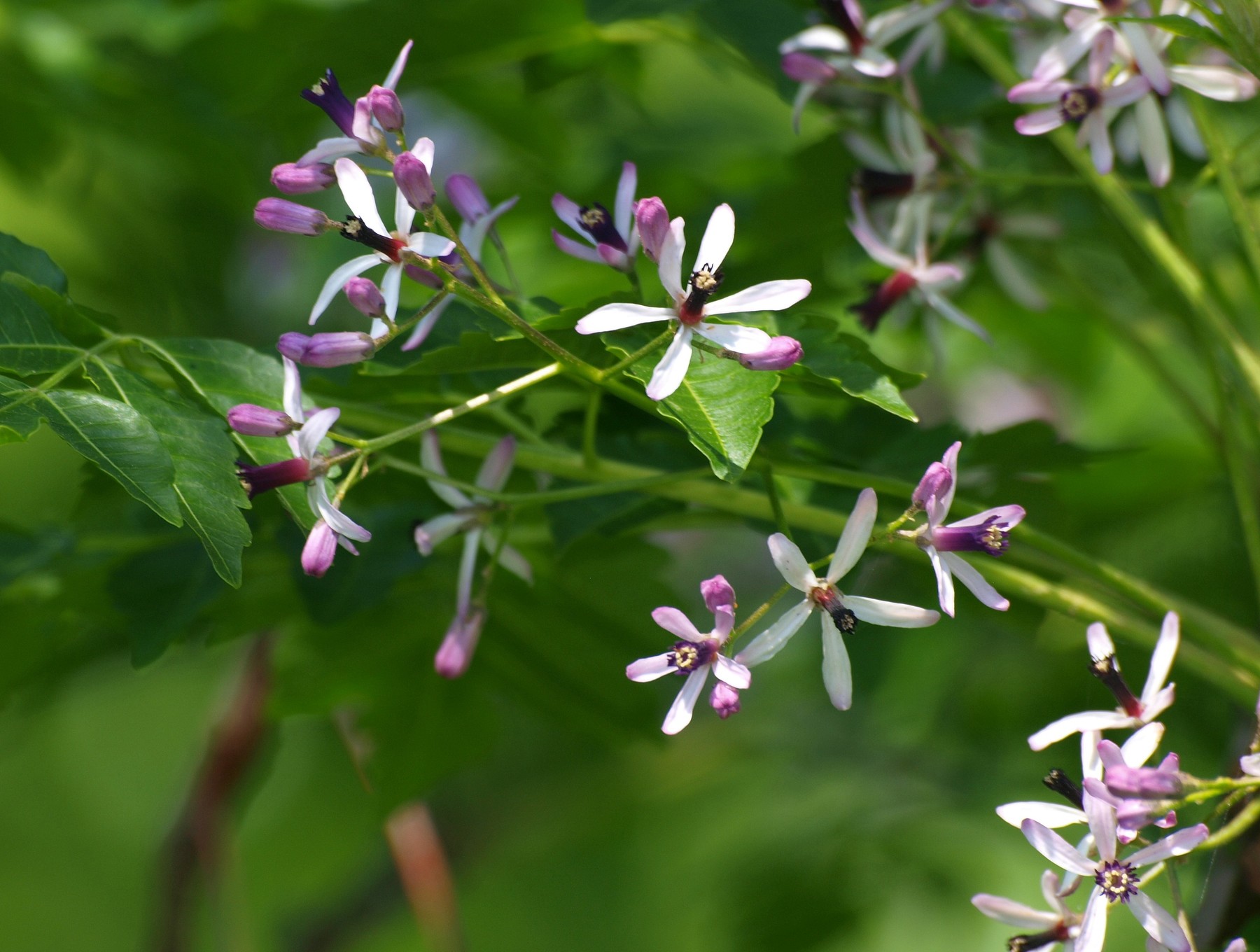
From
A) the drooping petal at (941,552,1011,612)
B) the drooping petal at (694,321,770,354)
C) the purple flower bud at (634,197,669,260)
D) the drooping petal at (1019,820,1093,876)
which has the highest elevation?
the purple flower bud at (634,197,669,260)

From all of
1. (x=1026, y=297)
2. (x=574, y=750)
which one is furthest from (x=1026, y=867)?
(x=1026, y=297)

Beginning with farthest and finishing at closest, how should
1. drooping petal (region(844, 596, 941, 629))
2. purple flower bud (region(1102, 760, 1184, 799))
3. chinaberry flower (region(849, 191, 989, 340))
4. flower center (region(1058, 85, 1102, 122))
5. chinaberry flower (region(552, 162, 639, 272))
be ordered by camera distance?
chinaberry flower (region(849, 191, 989, 340)) → flower center (region(1058, 85, 1102, 122)) → chinaberry flower (region(552, 162, 639, 272)) → drooping petal (region(844, 596, 941, 629)) → purple flower bud (region(1102, 760, 1184, 799))

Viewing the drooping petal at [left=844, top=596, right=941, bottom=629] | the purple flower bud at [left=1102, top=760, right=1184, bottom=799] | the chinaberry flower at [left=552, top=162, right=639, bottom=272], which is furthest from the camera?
the chinaberry flower at [left=552, top=162, right=639, bottom=272]

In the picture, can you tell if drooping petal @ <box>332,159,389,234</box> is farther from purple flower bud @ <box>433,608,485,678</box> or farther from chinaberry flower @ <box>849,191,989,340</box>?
chinaberry flower @ <box>849,191,989,340</box>

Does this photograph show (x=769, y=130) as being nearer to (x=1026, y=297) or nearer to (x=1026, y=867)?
(x=1026, y=297)

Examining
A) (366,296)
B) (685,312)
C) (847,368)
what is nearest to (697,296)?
(685,312)

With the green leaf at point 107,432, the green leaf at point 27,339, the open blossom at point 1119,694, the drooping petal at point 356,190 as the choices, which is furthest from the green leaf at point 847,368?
the green leaf at point 27,339

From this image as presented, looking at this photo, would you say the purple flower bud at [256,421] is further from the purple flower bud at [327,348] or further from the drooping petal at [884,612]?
the drooping petal at [884,612]

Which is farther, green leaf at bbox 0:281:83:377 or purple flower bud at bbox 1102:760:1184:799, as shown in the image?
green leaf at bbox 0:281:83:377

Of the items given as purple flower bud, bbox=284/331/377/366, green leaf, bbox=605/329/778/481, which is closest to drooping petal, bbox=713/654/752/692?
green leaf, bbox=605/329/778/481
